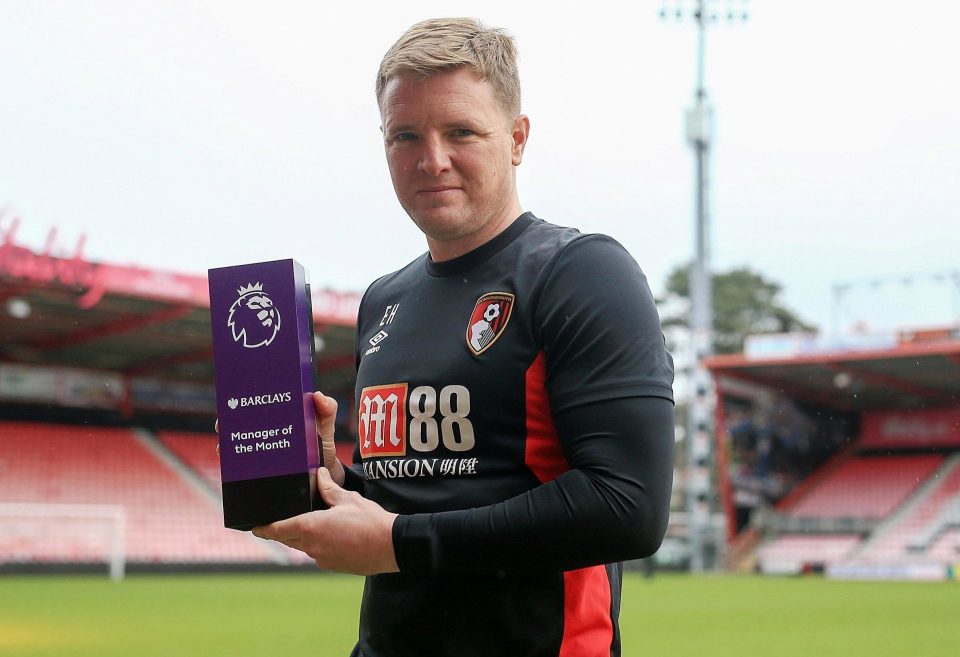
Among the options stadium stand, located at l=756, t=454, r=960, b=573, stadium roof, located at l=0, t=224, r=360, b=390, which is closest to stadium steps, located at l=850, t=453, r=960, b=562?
stadium stand, located at l=756, t=454, r=960, b=573

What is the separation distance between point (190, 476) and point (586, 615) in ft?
75.3

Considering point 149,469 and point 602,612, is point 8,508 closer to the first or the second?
point 149,469

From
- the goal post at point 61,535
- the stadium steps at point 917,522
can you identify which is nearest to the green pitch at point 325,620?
the goal post at point 61,535

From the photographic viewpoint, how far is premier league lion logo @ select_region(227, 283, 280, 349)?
1.45 m

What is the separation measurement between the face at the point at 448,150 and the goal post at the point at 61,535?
18410mm

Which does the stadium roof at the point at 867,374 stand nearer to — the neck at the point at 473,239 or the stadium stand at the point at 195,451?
the stadium stand at the point at 195,451

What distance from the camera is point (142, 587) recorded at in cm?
1612

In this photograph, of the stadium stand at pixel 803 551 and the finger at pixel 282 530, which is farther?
the stadium stand at pixel 803 551

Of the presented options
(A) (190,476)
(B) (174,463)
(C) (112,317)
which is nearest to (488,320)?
(C) (112,317)

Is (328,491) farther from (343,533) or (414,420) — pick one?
(414,420)

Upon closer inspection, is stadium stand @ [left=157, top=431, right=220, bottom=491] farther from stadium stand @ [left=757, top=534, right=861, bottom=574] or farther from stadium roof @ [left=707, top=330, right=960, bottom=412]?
stadium stand @ [left=757, top=534, right=861, bottom=574]

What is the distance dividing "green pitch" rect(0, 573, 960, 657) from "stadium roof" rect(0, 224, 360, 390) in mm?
4434

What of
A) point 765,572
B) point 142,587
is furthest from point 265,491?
point 765,572

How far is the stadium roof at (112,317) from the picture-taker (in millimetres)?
18328
